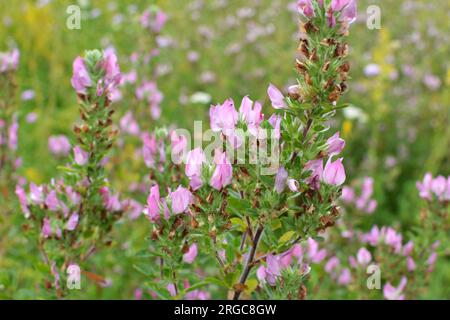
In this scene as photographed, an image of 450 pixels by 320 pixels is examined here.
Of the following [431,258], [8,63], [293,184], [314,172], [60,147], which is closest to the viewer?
[293,184]

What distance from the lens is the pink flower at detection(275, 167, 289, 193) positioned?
4.47 feet

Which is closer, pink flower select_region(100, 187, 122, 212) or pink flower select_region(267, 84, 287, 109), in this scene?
Result: pink flower select_region(267, 84, 287, 109)

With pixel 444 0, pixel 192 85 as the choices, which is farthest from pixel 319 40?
pixel 444 0

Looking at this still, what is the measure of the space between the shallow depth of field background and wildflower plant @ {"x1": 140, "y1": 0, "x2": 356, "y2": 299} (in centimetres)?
193

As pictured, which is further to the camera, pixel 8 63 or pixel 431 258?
pixel 8 63

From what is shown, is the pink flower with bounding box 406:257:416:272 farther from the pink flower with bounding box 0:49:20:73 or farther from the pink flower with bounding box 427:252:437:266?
the pink flower with bounding box 0:49:20:73

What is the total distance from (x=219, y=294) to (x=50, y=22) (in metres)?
4.37

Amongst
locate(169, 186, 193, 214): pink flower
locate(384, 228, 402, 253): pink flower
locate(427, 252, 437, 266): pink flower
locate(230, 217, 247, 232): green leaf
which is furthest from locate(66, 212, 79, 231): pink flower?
locate(427, 252, 437, 266): pink flower

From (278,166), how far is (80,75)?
2.65ft

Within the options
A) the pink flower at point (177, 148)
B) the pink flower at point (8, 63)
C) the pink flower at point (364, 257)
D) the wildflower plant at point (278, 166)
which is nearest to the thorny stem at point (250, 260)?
the wildflower plant at point (278, 166)

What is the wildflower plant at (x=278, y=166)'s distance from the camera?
1365mm

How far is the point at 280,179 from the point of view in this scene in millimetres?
1363

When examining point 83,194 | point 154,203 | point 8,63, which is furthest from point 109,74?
point 8,63

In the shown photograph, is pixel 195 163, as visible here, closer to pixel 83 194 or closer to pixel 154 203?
pixel 154 203
